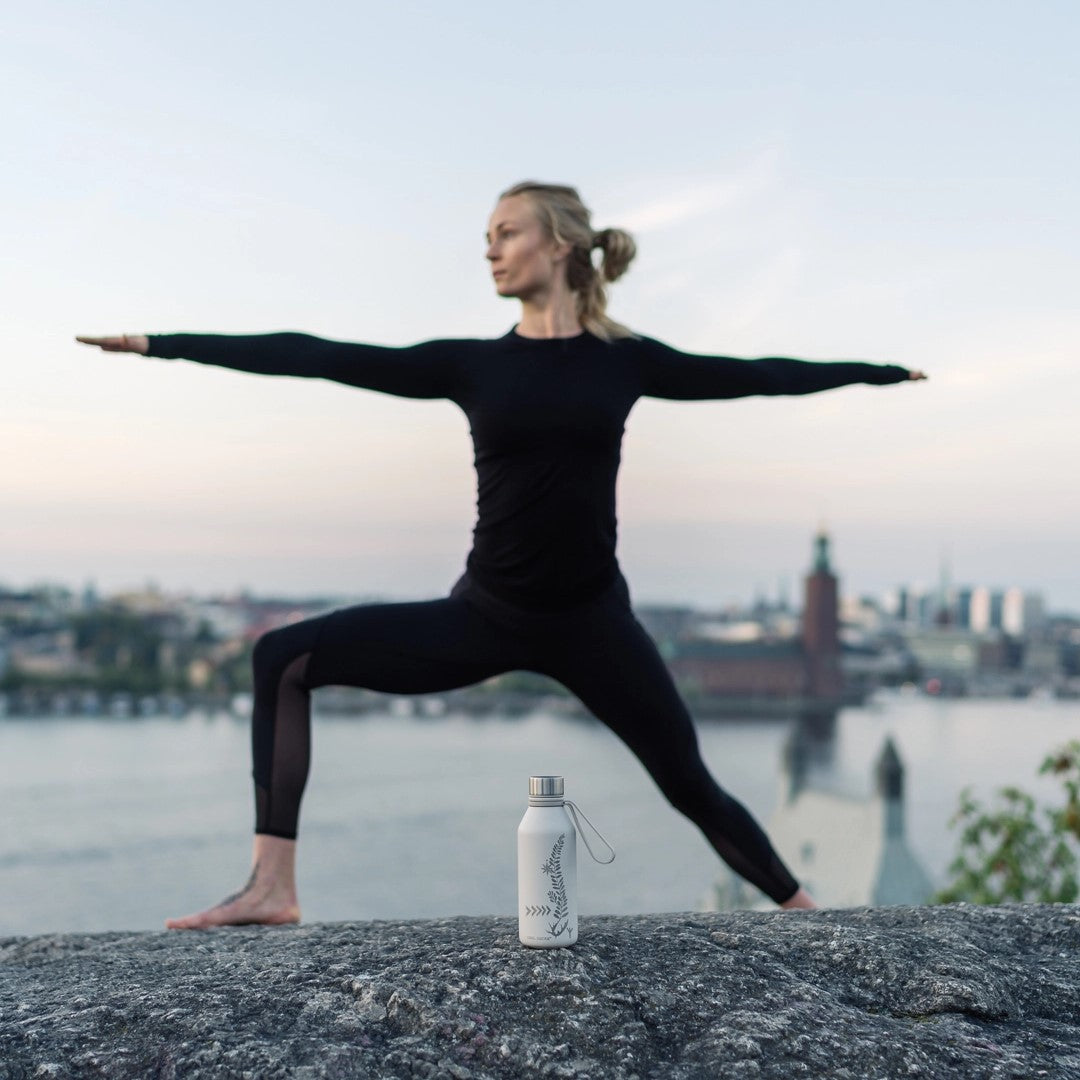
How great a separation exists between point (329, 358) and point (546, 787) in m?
1.20

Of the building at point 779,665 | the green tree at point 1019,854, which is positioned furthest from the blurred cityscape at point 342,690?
the green tree at point 1019,854

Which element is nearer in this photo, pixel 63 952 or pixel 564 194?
pixel 63 952

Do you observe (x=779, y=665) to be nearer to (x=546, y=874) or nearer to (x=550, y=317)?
(x=550, y=317)

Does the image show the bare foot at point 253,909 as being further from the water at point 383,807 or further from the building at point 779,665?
the building at point 779,665

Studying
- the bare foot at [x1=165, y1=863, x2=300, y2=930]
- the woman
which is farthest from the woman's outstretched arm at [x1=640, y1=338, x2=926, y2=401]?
→ the bare foot at [x1=165, y1=863, x2=300, y2=930]

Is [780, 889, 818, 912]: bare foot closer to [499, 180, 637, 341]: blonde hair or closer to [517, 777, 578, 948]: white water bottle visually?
[517, 777, 578, 948]: white water bottle

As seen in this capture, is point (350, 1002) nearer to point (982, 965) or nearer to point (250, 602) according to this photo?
point (982, 965)

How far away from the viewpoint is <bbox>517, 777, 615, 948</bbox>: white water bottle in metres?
2.32

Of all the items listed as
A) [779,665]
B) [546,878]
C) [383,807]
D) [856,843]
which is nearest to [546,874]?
[546,878]

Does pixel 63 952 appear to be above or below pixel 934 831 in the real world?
above

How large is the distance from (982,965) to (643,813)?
4973 centimetres

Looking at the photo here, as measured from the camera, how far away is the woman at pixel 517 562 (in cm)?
295

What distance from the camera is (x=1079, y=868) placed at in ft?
31.0

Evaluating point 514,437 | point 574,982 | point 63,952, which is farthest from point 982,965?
point 63,952
